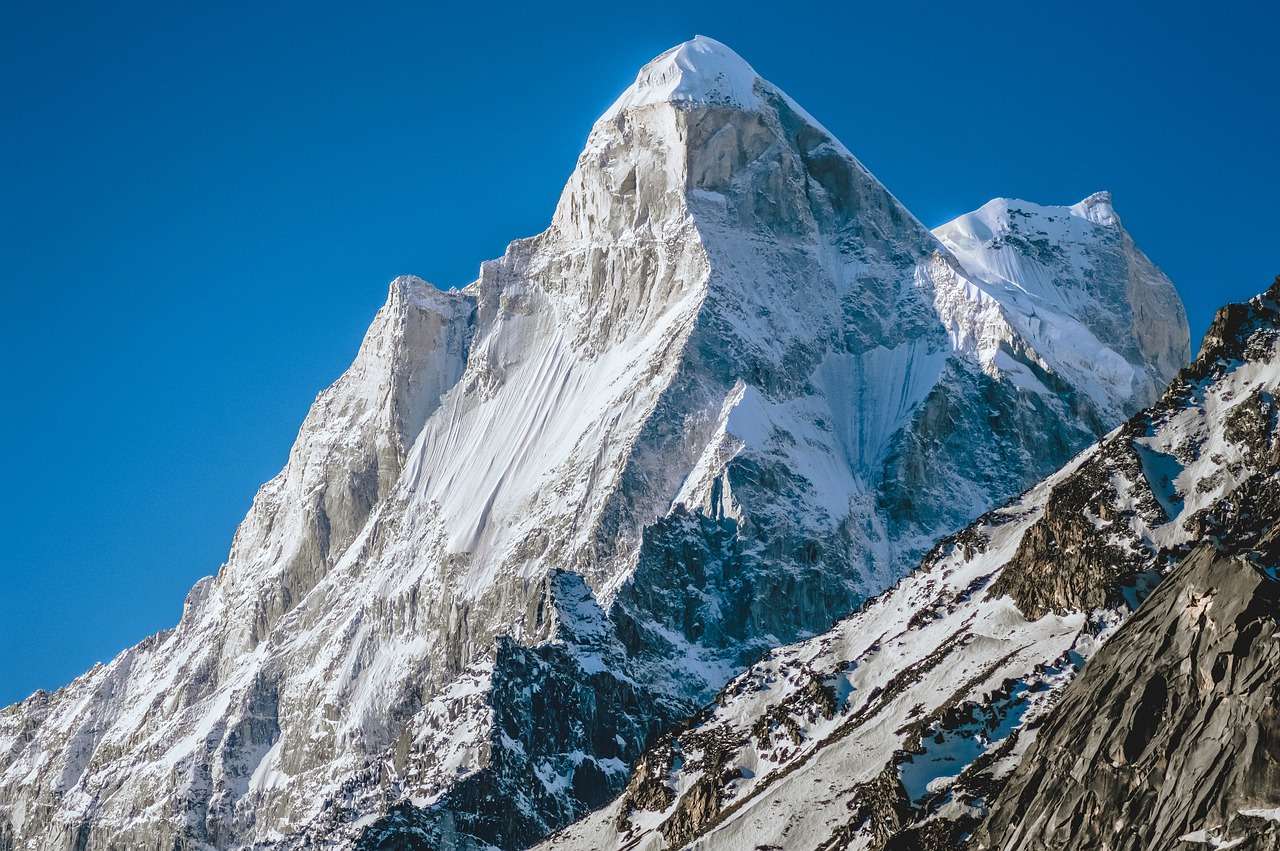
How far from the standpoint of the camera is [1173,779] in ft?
284

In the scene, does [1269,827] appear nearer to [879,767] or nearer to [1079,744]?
[1079,744]

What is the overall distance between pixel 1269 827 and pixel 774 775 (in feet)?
290

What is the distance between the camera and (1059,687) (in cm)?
13888

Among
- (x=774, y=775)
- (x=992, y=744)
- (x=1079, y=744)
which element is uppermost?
(x=774, y=775)

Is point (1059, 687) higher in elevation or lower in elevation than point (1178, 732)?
higher

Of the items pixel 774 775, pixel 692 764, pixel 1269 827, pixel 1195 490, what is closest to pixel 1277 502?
pixel 1195 490

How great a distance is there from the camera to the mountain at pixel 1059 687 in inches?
3413

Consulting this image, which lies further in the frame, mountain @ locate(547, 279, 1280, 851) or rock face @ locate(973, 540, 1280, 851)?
mountain @ locate(547, 279, 1280, 851)

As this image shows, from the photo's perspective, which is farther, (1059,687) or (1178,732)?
(1059,687)

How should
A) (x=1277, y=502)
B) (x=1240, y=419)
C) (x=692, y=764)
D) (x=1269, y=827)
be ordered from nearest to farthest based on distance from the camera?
(x=1269, y=827) < (x=1277, y=502) < (x=1240, y=419) < (x=692, y=764)

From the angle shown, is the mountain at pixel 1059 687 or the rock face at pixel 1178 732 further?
the mountain at pixel 1059 687

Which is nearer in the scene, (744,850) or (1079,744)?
(1079,744)

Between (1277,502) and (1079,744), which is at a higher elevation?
(1277,502)

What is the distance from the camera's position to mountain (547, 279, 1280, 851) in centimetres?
8669
